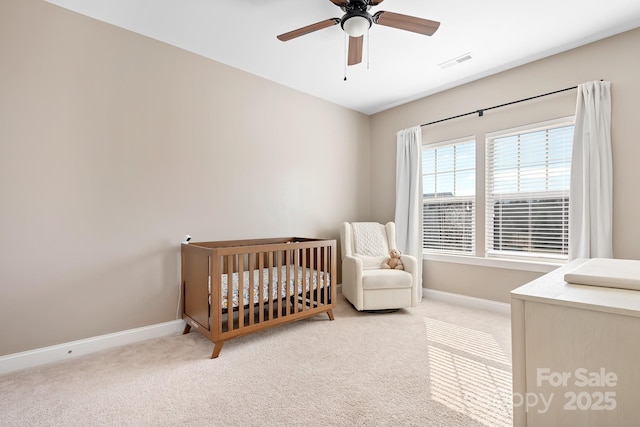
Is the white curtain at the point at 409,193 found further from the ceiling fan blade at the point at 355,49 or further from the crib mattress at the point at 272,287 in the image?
the ceiling fan blade at the point at 355,49

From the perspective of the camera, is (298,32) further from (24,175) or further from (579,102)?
(579,102)

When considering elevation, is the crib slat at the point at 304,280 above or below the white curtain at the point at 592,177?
below

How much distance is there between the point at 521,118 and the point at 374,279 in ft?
7.33

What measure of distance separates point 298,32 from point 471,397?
252 cm

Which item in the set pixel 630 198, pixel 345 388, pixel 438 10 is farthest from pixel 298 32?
pixel 630 198

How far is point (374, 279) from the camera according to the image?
9.85 ft

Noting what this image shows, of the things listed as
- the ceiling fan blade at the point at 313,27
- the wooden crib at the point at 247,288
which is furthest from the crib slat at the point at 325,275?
the ceiling fan blade at the point at 313,27

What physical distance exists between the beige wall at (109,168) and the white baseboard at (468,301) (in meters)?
2.12

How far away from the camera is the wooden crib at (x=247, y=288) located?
2141 millimetres

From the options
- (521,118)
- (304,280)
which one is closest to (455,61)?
(521,118)

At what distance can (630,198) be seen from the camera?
2361 mm

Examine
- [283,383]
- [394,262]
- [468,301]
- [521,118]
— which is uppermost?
[521,118]

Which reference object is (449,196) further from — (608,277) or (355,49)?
(608,277)

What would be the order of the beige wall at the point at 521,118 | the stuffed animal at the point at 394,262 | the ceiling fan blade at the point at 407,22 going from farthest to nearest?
the stuffed animal at the point at 394,262 → the beige wall at the point at 521,118 → the ceiling fan blade at the point at 407,22
